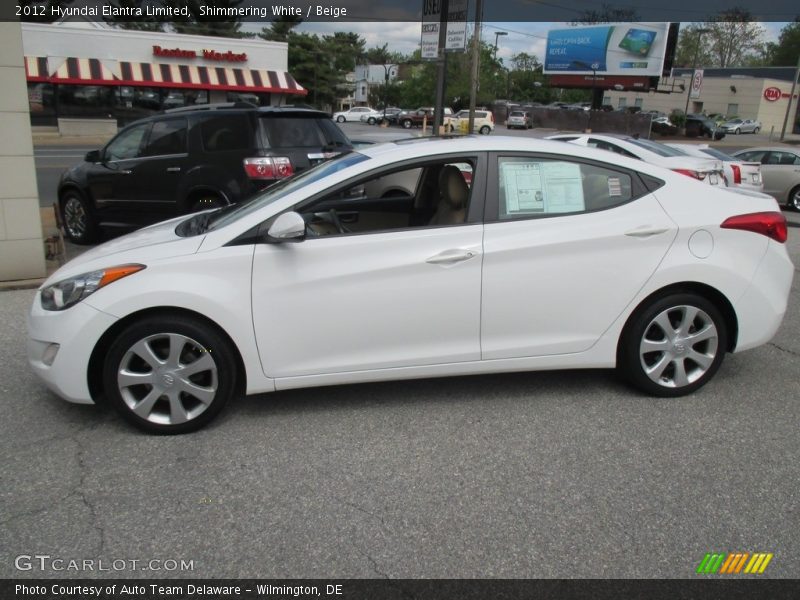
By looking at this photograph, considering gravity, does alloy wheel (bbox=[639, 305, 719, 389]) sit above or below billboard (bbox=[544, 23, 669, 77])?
below

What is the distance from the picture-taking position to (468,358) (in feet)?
13.1

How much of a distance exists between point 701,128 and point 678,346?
56.4 metres

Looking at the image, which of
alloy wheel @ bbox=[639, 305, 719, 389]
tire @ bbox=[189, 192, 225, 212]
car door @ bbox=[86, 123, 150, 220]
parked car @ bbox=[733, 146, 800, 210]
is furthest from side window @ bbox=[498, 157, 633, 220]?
parked car @ bbox=[733, 146, 800, 210]

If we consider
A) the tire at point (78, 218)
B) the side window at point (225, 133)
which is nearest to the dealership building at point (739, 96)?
the side window at point (225, 133)

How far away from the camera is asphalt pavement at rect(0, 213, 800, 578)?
2795mm

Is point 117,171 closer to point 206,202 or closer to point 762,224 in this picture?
point 206,202

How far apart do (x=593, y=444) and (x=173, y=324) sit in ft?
7.80

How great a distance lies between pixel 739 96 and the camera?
73875mm

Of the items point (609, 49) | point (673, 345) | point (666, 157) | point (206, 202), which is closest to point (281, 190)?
point (673, 345)

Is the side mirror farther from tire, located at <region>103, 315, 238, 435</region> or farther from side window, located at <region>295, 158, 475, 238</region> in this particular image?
tire, located at <region>103, 315, 238, 435</region>

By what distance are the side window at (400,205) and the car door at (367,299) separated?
0.33 ft

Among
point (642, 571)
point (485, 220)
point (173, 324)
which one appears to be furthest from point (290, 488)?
point (485, 220)

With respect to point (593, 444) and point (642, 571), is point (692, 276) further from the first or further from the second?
point (642, 571)

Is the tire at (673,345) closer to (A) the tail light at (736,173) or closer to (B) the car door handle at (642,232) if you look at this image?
(B) the car door handle at (642,232)
